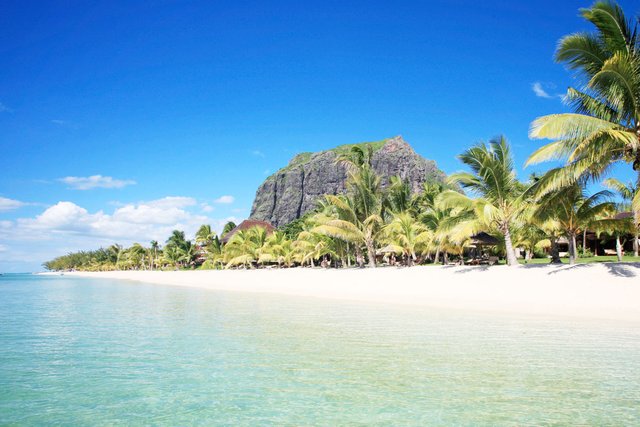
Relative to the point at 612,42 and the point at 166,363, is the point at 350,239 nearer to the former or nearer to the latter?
the point at 612,42

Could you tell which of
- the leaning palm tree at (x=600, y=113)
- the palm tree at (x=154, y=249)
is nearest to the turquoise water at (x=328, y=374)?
the leaning palm tree at (x=600, y=113)

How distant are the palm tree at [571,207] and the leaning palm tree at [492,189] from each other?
1555 millimetres

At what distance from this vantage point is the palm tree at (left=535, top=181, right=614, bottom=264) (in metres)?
14.1

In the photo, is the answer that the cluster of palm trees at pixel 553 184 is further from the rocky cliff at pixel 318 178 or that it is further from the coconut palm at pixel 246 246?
the rocky cliff at pixel 318 178

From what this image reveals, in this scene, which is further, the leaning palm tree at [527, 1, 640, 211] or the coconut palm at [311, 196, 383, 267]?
the coconut palm at [311, 196, 383, 267]

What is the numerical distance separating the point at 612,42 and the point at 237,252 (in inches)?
1632

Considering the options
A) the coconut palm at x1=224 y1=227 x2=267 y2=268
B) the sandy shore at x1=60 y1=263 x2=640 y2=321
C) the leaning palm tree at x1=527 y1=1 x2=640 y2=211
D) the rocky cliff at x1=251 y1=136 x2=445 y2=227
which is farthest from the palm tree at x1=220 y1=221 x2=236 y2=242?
the leaning palm tree at x1=527 y1=1 x2=640 y2=211

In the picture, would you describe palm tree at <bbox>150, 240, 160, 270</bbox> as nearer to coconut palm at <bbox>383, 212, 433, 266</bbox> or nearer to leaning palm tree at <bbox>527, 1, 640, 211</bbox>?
coconut palm at <bbox>383, 212, 433, 266</bbox>

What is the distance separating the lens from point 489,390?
4754 millimetres

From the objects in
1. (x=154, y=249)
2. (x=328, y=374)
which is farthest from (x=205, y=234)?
(x=328, y=374)

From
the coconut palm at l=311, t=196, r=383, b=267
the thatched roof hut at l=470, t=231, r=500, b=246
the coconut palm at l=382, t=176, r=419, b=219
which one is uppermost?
the coconut palm at l=382, t=176, r=419, b=219

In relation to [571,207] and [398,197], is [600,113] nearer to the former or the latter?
[571,207]

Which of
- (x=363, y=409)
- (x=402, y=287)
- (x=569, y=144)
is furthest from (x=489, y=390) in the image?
(x=402, y=287)

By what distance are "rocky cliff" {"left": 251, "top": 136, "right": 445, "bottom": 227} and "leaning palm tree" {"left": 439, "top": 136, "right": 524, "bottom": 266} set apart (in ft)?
359
